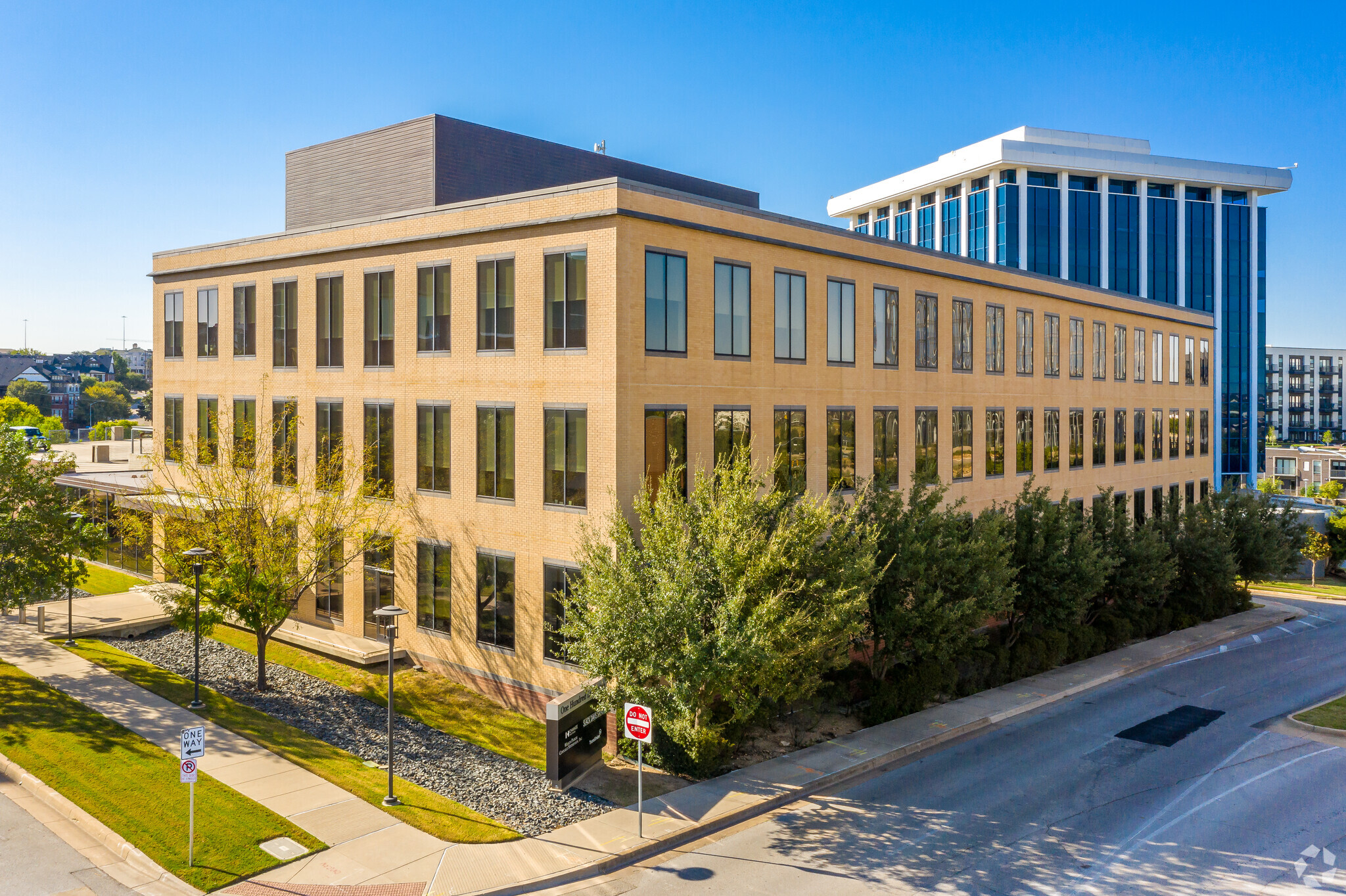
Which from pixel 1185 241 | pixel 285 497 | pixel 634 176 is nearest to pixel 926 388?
pixel 634 176

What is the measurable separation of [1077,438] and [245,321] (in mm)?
35151

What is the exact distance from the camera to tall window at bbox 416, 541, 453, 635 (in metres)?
27.0

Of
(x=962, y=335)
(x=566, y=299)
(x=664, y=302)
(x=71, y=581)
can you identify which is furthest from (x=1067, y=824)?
(x=71, y=581)

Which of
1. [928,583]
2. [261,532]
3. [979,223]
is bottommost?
[928,583]

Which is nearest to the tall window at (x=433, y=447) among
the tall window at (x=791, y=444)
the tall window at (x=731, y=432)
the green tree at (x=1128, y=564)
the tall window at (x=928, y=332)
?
the tall window at (x=731, y=432)

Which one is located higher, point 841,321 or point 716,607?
point 841,321

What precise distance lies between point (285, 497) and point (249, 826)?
47.5 ft

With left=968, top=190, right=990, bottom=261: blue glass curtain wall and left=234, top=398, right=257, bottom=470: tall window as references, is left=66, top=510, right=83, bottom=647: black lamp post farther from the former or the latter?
left=968, top=190, right=990, bottom=261: blue glass curtain wall

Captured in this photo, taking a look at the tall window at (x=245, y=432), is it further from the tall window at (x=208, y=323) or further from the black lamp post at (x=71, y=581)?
the black lamp post at (x=71, y=581)

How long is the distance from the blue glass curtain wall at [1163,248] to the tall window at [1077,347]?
5983cm

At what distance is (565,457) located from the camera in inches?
950

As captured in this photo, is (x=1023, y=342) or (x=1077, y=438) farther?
(x=1077, y=438)

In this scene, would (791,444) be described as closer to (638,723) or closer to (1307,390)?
(638,723)

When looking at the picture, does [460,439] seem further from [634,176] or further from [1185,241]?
[1185,241]
